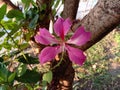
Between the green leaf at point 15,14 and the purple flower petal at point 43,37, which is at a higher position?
the green leaf at point 15,14

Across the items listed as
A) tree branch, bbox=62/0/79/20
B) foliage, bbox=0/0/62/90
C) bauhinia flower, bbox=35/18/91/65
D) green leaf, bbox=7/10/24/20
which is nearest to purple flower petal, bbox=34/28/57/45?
bauhinia flower, bbox=35/18/91/65

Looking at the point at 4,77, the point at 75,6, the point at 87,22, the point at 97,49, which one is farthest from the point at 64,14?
the point at 97,49

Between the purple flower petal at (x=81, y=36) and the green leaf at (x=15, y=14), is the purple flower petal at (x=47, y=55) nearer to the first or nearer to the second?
the purple flower petal at (x=81, y=36)

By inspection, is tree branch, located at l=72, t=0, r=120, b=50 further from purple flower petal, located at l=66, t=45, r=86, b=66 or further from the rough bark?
purple flower petal, located at l=66, t=45, r=86, b=66

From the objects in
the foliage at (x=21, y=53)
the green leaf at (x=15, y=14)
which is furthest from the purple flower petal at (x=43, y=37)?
the green leaf at (x=15, y=14)

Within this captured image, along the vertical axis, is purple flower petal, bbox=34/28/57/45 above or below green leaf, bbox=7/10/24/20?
below

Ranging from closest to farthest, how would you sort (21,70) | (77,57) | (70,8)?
(77,57) → (21,70) → (70,8)

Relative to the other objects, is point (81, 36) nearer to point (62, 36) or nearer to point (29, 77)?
point (62, 36)

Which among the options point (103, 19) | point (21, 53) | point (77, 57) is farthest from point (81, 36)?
point (21, 53)
